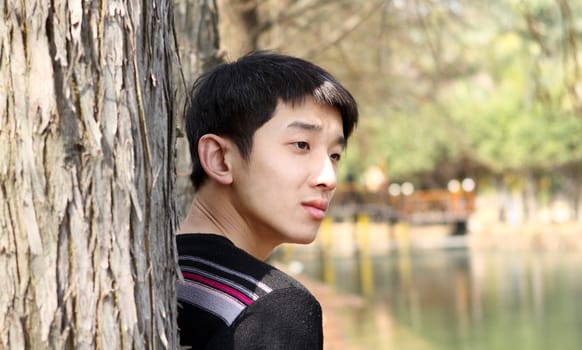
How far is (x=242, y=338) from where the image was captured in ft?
4.08

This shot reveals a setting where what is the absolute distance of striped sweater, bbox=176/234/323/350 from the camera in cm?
125

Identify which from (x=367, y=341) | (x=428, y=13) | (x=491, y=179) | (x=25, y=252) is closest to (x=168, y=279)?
(x=25, y=252)

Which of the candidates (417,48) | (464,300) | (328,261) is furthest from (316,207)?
(328,261)

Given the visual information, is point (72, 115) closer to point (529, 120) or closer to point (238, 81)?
point (238, 81)

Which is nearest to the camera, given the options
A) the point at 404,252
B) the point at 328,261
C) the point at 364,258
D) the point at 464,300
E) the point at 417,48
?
the point at 417,48

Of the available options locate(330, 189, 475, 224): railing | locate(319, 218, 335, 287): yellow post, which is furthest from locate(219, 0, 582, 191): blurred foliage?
locate(330, 189, 475, 224): railing

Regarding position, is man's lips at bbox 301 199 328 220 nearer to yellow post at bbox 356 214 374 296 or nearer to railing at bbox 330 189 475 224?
yellow post at bbox 356 214 374 296

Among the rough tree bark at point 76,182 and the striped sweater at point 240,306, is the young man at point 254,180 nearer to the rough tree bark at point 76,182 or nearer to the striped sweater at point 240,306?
the striped sweater at point 240,306

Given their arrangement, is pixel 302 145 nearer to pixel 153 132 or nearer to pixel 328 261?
pixel 153 132

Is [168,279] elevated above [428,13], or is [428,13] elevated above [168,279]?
[428,13]

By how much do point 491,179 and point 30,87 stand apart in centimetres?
3108

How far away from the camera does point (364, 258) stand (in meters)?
25.6

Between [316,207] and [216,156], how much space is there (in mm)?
176

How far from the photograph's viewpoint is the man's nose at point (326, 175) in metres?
1.44
